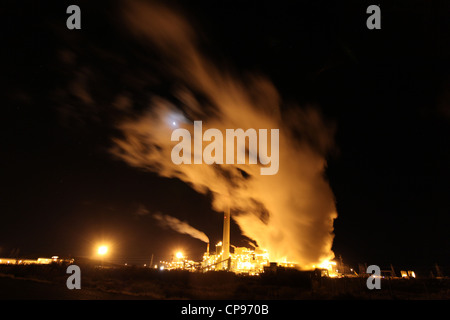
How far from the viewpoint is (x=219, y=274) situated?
2131cm

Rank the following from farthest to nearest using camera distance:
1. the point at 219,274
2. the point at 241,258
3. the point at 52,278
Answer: the point at 241,258 → the point at 219,274 → the point at 52,278

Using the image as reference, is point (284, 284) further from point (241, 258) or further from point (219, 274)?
point (241, 258)

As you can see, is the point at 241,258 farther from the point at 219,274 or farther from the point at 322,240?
the point at 219,274

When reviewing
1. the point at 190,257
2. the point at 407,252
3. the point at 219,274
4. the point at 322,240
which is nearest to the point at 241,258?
the point at 322,240
